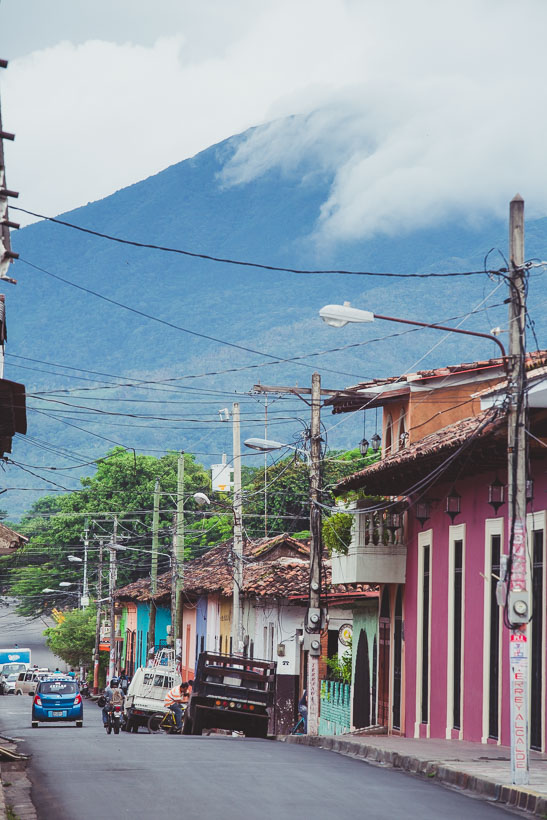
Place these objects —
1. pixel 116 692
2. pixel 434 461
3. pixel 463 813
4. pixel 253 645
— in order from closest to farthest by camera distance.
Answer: pixel 463 813
pixel 434 461
pixel 116 692
pixel 253 645

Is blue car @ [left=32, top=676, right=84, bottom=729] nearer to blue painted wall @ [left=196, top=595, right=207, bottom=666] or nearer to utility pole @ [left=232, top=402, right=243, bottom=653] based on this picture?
utility pole @ [left=232, top=402, right=243, bottom=653]

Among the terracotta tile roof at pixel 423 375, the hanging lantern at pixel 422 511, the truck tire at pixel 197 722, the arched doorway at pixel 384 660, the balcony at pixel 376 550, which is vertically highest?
the terracotta tile roof at pixel 423 375

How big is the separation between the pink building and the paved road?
378 centimetres

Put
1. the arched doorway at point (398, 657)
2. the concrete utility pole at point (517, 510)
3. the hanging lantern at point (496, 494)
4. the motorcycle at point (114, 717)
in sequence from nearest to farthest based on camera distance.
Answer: the concrete utility pole at point (517, 510)
the hanging lantern at point (496, 494)
the arched doorway at point (398, 657)
the motorcycle at point (114, 717)

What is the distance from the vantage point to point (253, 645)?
4634 centimetres

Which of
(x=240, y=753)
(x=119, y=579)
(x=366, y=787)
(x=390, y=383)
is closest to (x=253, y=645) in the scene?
(x=390, y=383)

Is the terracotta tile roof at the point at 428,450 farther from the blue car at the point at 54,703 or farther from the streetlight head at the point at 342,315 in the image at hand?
the blue car at the point at 54,703

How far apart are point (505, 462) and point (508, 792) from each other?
925cm

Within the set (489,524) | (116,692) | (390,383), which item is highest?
(390,383)

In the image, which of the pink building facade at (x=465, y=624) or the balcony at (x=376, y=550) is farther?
the balcony at (x=376, y=550)

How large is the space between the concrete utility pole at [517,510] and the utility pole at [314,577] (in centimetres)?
1422

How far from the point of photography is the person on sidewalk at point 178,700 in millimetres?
34031

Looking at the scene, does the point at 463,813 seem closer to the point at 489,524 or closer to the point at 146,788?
the point at 146,788

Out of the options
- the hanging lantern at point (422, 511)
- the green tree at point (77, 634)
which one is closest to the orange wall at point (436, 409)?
the hanging lantern at point (422, 511)
